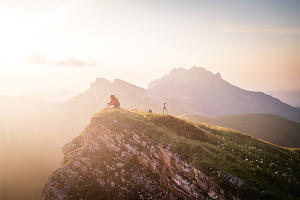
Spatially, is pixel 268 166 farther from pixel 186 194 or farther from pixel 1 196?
pixel 1 196

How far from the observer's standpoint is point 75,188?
82.8 feet

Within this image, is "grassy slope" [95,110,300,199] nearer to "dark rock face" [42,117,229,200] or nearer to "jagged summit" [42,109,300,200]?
"jagged summit" [42,109,300,200]

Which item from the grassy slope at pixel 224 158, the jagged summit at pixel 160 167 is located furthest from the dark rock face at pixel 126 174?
the grassy slope at pixel 224 158

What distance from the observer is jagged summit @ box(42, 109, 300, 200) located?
811 inches

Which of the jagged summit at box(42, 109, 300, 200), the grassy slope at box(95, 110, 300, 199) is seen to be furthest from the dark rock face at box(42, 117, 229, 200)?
the grassy slope at box(95, 110, 300, 199)

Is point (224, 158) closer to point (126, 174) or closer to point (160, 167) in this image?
point (160, 167)

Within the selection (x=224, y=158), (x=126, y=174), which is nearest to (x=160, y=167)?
(x=126, y=174)

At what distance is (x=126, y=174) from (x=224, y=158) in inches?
529

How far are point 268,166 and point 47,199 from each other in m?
29.7

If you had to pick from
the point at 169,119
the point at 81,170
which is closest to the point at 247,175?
the point at 169,119

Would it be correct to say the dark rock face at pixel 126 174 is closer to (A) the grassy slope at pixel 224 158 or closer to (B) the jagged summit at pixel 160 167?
(B) the jagged summit at pixel 160 167

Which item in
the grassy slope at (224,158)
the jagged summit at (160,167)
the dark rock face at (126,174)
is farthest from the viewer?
Answer: the dark rock face at (126,174)

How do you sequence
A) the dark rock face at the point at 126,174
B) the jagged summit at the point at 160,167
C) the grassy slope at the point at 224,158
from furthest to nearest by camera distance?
the dark rock face at the point at 126,174 → the jagged summit at the point at 160,167 → the grassy slope at the point at 224,158

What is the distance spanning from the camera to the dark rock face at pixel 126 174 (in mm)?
22391
